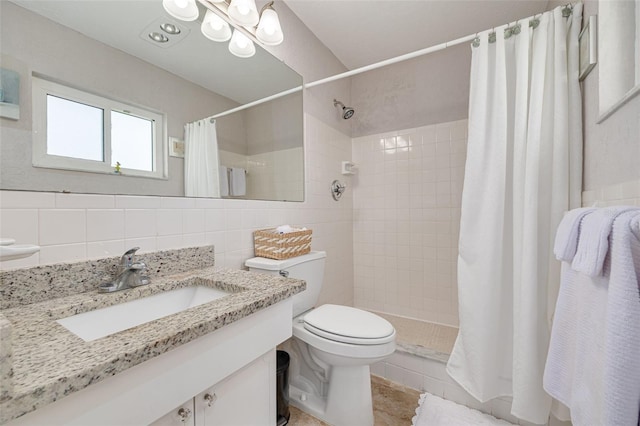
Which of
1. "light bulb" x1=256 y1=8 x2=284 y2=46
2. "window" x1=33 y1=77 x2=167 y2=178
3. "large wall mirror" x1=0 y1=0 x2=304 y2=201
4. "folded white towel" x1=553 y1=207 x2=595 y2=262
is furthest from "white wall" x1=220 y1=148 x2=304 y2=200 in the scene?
"folded white towel" x1=553 y1=207 x2=595 y2=262

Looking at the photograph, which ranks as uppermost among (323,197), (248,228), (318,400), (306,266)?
(323,197)

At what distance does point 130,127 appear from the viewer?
37.1 inches

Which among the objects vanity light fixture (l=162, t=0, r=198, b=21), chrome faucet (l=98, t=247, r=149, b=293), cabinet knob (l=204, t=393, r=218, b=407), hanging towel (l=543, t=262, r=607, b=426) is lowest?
cabinet knob (l=204, t=393, r=218, b=407)

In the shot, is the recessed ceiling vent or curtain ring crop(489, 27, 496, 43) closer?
the recessed ceiling vent

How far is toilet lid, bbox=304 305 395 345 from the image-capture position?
1.15 meters

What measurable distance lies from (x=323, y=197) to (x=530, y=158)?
123 cm

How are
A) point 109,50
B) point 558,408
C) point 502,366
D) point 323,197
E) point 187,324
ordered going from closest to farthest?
point 187,324 → point 109,50 → point 558,408 → point 502,366 → point 323,197

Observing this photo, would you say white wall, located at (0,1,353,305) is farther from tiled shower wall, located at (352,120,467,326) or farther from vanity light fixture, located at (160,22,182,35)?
vanity light fixture, located at (160,22,182,35)

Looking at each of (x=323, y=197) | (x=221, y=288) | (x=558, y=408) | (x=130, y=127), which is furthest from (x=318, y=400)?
(x=130, y=127)

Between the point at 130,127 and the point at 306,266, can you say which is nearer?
the point at 130,127

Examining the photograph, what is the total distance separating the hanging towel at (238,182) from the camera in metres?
1.32

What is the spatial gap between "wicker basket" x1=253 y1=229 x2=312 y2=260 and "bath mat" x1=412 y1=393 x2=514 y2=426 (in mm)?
1005

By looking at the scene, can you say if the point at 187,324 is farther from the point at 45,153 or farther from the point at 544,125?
the point at 544,125

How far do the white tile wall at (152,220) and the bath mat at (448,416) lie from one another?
0.89 m
